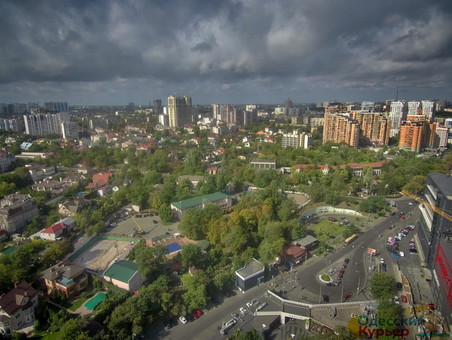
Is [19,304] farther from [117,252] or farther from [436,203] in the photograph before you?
[436,203]

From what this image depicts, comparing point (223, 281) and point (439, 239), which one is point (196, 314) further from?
point (439, 239)

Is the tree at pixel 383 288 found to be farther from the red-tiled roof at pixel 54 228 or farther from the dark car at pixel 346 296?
the red-tiled roof at pixel 54 228

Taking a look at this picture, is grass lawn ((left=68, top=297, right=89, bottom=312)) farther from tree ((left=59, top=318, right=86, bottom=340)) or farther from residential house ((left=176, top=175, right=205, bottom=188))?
residential house ((left=176, top=175, right=205, bottom=188))

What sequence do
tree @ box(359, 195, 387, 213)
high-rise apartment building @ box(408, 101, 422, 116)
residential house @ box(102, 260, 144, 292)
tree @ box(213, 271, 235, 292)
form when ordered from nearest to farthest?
tree @ box(213, 271, 235, 292)
residential house @ box(102, 260, 144, 292)
tree @ box(359, 195, 387, 213)
high-rise apartment building @ box(408, 101, 422, 116)

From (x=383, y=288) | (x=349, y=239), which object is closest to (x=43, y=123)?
(x=349, y=239)

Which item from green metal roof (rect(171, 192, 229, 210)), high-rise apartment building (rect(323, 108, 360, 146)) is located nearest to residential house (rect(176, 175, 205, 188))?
green metal roof (rect(171, 192, 229, 210))

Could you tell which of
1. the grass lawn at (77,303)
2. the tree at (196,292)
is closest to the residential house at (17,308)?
the grass lawn at (77,303)
